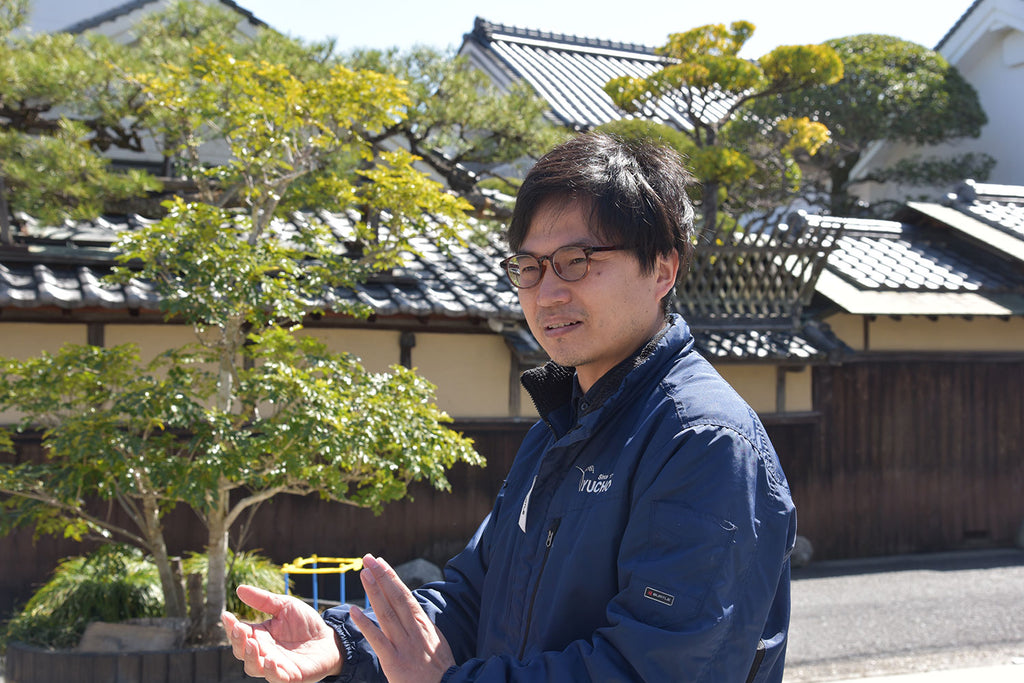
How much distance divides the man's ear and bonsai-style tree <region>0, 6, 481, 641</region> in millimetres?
3255

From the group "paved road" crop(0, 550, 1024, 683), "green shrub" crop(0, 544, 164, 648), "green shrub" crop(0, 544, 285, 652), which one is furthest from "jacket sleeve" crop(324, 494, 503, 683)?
"paved road" crop(0, 550, 1024, 683)

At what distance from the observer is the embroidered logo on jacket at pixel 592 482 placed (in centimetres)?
160

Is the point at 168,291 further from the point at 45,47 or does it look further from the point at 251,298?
the point at 45,47

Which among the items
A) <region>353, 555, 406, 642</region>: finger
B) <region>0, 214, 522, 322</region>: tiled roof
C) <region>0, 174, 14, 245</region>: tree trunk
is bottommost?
<region>353, 555, 406, 642</region>: finger

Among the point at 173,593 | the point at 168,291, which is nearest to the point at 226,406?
the point at 168,291

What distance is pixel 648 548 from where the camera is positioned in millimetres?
1458

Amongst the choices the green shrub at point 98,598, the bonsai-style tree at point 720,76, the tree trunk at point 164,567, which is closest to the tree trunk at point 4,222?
the green shrub at point 98,598

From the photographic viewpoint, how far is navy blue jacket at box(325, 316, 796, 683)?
1407 millimetres

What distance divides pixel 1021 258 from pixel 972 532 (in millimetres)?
3182

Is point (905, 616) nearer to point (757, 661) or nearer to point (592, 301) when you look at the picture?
point (757, 661)

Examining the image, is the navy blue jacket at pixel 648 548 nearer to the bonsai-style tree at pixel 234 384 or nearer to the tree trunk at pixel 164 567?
the bonsai-style tree at pixel 234 384

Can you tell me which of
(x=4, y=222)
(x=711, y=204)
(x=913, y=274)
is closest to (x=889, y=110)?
(x=913, y=274)

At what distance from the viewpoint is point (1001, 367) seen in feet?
34.8

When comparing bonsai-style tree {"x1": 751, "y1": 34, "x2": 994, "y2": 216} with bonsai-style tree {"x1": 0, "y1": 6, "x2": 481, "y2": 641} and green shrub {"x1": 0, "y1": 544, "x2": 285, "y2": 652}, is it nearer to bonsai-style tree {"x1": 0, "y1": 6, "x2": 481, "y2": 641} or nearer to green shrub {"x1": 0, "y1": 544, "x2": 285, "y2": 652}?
bonsai-style tree {"x1": 0, "y1": 6, "x2": 481, "y2": 641}
